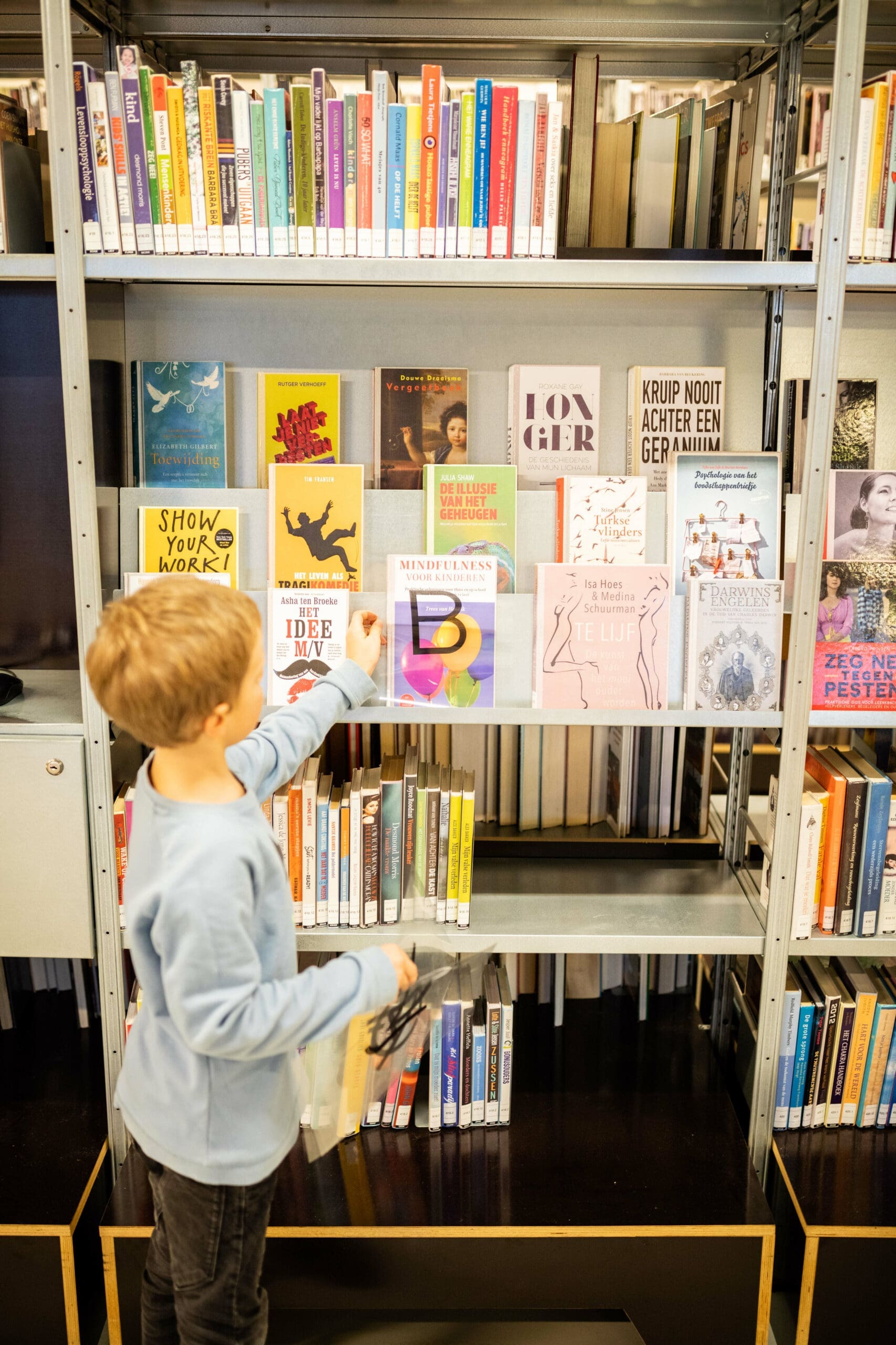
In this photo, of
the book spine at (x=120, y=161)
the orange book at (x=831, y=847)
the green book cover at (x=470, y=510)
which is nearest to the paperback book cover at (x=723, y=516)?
the green book cover at (x=470, y=510)

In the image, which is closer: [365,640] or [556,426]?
[365,640]

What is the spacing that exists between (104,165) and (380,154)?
0.44 meters

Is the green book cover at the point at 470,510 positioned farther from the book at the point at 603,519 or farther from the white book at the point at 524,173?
the white book at the point at 524,173

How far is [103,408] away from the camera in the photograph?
178 cm

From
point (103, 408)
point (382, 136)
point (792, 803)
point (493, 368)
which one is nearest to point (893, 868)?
point (792, 803)

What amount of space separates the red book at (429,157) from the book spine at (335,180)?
0.13 m

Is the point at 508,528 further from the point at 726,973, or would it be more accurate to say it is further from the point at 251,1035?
the point at 726,973

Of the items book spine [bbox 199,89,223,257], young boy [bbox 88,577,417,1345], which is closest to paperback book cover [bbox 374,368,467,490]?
book spine [bbox 199,89,223,257]

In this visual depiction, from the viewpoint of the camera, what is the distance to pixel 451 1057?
1872mm

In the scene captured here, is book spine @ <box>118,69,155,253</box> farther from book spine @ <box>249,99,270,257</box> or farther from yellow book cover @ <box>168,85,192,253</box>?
book spine @ <box>249,99,270,257</box>

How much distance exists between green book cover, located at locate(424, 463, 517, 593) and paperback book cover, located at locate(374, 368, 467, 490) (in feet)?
0.62

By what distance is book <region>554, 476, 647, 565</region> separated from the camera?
1.74m

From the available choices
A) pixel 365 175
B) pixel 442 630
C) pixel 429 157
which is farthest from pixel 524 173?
pixel 442 630

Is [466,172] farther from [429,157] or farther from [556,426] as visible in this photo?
[556,426]
